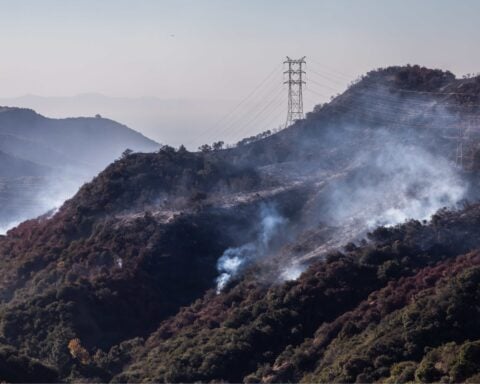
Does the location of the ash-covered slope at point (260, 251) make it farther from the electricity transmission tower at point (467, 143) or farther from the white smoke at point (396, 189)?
the electricity transmission tower at point (467, 143)

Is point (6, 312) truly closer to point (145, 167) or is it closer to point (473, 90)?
point (145, 167)

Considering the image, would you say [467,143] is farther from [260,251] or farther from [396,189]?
[260,251]

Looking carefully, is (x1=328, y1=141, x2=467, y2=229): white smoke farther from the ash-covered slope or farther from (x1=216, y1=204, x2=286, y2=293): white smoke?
(x1=216, y1=204, x2=286, y2=293): white smoke

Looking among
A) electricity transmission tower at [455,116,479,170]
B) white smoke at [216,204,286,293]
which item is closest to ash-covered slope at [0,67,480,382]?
white smoke at [216,204,286,293]

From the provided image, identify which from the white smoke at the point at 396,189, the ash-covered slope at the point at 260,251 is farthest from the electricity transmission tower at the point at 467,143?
the white smoke at the point at 396,189

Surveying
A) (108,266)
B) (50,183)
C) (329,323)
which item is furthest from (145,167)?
(50,183)

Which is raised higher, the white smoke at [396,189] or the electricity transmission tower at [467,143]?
the electricity transmission tower at [467,143]
